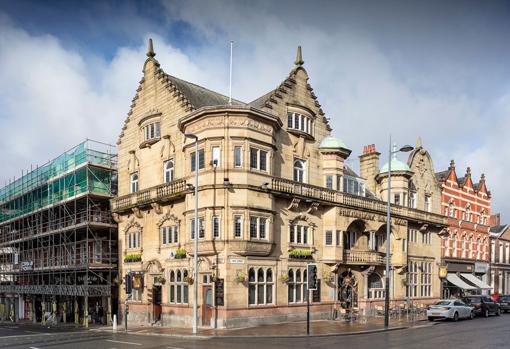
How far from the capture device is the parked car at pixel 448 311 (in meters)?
30.1

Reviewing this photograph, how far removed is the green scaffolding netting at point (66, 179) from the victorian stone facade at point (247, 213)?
2690mm

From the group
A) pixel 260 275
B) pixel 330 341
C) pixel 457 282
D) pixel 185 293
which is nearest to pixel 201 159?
pixel 260 275

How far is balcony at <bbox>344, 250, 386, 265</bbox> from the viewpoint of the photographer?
34.6 metres

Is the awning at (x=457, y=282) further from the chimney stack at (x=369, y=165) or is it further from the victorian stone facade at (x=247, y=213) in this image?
the chimney stack at (x=369, y=165)

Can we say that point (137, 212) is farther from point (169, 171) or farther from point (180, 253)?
point (180, 253)

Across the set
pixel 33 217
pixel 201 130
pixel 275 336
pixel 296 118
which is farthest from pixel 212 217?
pixel 33 217

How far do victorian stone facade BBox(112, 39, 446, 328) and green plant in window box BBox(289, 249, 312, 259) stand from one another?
65 mm

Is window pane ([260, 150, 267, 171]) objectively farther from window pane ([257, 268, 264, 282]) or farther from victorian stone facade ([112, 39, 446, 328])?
window pane ([257, 268, 264, 282])

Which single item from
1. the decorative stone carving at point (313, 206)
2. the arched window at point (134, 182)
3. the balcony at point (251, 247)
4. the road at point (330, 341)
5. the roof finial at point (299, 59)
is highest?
the roof finial at point (299, 59)

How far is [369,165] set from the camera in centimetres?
4419

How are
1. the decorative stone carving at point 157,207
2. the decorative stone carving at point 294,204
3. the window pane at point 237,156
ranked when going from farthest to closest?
1. the decorative stone carving at point 157,207
2. the decorative stone carving at point 294,204
3. the window pane at point 237,156

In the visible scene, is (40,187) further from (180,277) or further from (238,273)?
(238,273)

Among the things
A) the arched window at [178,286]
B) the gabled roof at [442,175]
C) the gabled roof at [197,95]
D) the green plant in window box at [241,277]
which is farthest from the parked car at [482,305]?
the gabled roof at [197,95]

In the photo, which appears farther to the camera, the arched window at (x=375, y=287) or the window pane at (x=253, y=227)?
the arched window at (x=375, y=287)
